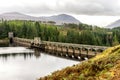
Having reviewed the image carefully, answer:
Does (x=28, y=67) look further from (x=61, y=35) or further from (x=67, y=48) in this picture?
(x=61, y=35)

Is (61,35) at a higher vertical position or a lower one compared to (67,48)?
higher

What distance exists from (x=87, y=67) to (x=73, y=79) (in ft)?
7.44

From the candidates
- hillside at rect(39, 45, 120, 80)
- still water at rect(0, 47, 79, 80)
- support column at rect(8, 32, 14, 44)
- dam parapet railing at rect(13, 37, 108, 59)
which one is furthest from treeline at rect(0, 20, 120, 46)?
hillside at rect(39, 45, 120, 80)

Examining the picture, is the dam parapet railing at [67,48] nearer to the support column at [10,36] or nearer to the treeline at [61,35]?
the treeline at [61,35]

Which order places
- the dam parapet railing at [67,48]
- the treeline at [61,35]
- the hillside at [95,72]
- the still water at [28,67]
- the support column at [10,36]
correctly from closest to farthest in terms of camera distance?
the hillside at [95,72] < the still water at [28,67] < the dam parapet railing at [67,48] < the treeline at [61,35] < the support column at [10,36]

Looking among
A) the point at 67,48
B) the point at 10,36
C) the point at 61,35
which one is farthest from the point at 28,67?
the point at 10,36

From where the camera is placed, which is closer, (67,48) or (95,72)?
(95,72)

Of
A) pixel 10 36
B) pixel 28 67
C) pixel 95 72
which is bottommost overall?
pixel 28 67

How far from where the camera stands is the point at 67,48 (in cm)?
11519

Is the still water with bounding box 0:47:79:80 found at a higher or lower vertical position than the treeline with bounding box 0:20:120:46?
lower

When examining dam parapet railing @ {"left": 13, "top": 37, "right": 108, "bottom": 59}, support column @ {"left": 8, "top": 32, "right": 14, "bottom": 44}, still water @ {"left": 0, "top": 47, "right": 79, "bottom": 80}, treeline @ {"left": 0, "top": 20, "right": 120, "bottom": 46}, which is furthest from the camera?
support column @ {"left": 8, "top": 32, "right": 14, "bottom": 44}

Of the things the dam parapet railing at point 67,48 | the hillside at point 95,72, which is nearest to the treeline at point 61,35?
the dam parapet railing at point 67,48

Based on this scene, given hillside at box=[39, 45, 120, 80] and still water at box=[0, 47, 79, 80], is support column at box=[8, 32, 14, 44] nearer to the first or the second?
still water at box=[0, 47, 79, 80]

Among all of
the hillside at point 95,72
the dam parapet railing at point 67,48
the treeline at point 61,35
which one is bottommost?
the dam parapet railing at point 67,48
